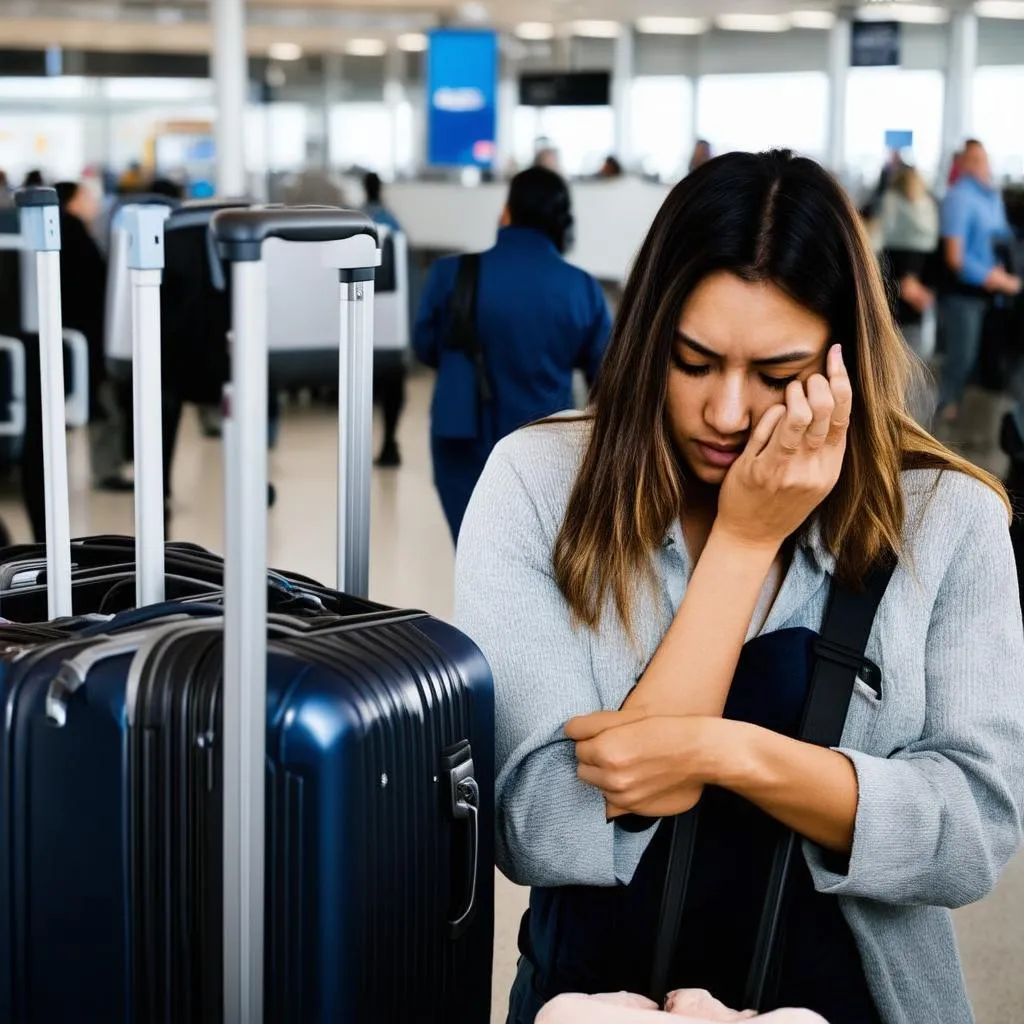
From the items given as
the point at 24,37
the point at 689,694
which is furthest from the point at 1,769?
the point at 24,37

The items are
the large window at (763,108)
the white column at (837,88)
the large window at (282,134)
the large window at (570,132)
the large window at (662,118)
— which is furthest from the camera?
the large window at (282,134)

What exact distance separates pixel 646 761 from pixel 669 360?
38 cm

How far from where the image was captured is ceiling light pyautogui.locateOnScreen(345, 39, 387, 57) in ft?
85.3

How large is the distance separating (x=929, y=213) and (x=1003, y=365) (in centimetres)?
148

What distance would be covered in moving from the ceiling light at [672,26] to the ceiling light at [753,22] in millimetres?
295

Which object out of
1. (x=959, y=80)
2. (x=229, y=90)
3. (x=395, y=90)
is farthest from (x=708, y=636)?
(x=395, y=90)

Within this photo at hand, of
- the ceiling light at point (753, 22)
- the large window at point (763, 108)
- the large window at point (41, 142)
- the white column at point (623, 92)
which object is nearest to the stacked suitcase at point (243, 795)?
the ceiling light at point (753, 22)

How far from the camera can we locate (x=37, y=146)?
30.1 meters

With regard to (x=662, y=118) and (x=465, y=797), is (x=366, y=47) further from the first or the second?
(x=465, y=797)

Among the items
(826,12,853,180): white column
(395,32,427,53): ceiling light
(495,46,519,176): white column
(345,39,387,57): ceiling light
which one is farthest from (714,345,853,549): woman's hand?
(345,39,387,57): ceiling light

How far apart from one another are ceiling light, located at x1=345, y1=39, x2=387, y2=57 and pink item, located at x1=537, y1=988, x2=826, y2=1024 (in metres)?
25.8

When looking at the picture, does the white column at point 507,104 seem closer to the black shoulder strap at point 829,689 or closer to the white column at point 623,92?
the white column at point 623,92

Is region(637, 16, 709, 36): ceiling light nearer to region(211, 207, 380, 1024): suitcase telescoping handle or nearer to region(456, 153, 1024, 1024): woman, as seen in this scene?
region(456, 153, 1024, 1024): woman

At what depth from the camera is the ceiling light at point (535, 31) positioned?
74.3ft
